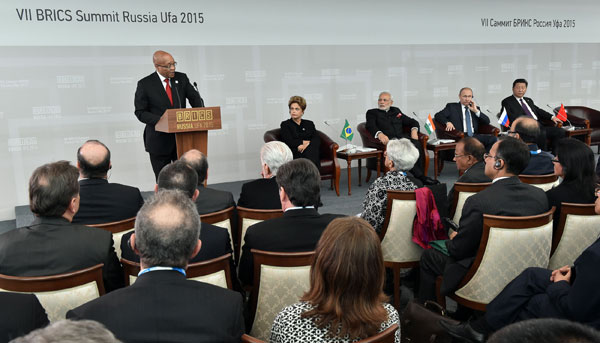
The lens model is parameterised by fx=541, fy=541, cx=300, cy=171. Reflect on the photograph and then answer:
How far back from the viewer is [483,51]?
34.3 ft

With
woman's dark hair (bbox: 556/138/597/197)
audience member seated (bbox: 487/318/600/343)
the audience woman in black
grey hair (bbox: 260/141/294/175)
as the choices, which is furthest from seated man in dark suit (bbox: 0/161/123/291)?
the audience woman in black

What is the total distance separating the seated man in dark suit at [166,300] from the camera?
167 cm

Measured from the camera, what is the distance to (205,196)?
3.52 m


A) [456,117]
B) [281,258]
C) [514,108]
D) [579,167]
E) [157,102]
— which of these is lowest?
[281,258]

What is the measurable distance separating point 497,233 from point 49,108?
6.13 m

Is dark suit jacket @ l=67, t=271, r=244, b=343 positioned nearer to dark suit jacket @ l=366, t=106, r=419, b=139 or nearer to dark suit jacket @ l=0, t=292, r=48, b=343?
dark suit jacket @ l=0, t=292, r=48, b=343

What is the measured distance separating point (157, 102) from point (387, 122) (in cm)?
379

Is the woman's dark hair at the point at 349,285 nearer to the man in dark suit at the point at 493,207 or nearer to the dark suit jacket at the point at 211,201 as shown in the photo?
the man in dark suit at the point at 493,207

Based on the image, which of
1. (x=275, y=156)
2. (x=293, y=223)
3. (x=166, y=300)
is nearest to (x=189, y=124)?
(x=275, y=156)

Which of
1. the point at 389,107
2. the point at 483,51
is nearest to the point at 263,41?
the point at 389,107

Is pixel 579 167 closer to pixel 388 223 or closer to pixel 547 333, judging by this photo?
pixel 388 223

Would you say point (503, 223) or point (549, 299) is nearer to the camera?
point (549, 299)

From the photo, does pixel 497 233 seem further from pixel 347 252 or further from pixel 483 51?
pixel 483 51

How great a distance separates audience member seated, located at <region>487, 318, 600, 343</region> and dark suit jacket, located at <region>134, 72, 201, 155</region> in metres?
5.08
